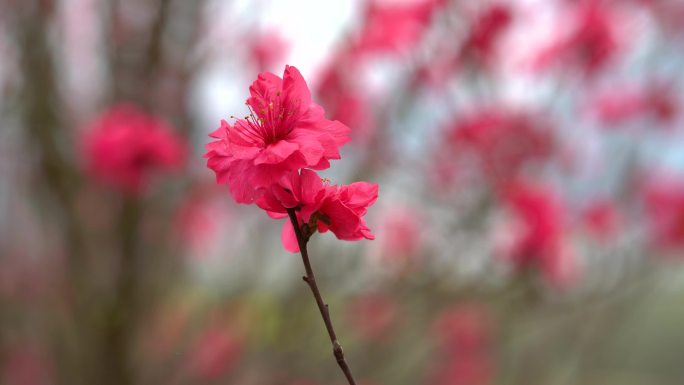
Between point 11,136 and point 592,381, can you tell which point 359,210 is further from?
point 592,381

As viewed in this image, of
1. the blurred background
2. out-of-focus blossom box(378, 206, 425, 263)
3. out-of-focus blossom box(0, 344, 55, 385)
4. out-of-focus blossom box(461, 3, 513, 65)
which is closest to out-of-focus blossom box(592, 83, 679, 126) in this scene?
the blurred background

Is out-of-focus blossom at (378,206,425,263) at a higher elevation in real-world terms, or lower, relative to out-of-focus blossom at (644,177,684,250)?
higher

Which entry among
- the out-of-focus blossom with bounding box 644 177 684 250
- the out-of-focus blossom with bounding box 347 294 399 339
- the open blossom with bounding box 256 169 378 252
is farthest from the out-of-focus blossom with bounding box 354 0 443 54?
the open blossom with bounding box 256 169 378 252

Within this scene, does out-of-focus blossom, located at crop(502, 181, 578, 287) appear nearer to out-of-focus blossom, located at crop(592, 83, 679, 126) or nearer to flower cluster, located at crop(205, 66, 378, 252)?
out-of-focus blossom, located at crop(592, 83, 679, 126)

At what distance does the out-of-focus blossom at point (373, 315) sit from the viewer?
265 cm

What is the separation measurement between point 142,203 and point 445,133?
106cm

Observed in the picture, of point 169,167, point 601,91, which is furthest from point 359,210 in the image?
point 601,91

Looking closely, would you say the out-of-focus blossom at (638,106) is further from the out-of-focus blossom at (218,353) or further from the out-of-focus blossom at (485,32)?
the out-of-focus blossom at (218,353)

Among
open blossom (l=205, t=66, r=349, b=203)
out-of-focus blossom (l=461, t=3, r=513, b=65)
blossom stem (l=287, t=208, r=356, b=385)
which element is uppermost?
out-of-focus blossom (l=461, t=3, r=513, b=65)

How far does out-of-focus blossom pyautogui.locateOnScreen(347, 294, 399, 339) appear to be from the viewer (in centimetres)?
265

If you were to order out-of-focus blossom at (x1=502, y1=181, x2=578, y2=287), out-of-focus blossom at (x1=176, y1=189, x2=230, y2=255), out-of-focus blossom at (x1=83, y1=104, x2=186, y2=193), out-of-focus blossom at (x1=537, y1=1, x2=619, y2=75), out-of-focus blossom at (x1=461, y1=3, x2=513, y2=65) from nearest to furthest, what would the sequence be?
1. out-of-focus blossom at (x1=83, y1=104, x2=186, y2=193)
2. out-of-focus blossom at (x1=502, y1=181, x2=578, y2=287)
3. out-of-focus blossom at (x1=461, y1=3, x2=513, y2=65)
4. out-of-focus blossom at (x1=537, y1=1, x2=619, y2=75)
5. out-of-focus blossom at (x1=176, y1=189, x2=230, y2=255)

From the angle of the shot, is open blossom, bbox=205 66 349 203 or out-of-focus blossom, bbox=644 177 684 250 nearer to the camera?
open blossom, bbox=205 66 349 203

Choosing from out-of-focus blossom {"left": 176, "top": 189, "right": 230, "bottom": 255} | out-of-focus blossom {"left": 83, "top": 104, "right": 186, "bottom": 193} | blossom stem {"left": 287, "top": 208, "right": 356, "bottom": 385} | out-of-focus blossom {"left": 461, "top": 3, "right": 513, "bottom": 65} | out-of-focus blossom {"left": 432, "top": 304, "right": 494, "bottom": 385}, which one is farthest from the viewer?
out-of-focus blossom {"left": 432, "top": 304, "right": 494, "bottom": 385}

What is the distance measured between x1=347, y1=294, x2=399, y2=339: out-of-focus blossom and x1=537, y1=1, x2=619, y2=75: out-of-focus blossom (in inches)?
42.9
